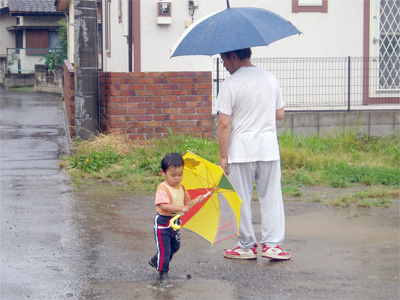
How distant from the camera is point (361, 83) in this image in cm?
1200

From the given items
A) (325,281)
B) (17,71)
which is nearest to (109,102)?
(325,281)

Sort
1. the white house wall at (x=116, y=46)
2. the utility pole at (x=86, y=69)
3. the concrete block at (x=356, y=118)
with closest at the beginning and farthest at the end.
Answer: the utility pole at (x=86, y=69), the concrete block at (x=356, y=118), the white house wall at (x=116, y=46)

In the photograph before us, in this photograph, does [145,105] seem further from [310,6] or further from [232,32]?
[232,32]

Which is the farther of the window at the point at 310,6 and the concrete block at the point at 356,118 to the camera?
the window at the point at 310,6

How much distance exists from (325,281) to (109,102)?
18.8ft

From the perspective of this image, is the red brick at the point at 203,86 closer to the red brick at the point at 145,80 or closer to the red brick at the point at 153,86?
the red brick at the point at 153,86

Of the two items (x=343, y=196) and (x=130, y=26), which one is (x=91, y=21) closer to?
(x=130, y=26)

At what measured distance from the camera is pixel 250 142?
5102 mm

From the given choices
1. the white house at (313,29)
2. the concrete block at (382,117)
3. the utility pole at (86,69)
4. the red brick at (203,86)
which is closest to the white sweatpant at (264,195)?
the red brick at (203,86)

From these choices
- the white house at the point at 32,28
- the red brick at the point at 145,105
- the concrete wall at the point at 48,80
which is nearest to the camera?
the red brick at the point at 145,105

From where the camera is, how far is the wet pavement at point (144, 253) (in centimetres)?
453

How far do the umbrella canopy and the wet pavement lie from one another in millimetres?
318

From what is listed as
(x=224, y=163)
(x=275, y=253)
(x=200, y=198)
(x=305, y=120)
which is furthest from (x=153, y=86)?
(x=200, y=198)

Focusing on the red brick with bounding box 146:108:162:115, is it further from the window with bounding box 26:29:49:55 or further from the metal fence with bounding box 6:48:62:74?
the window with bounding box 26:29:49:55
